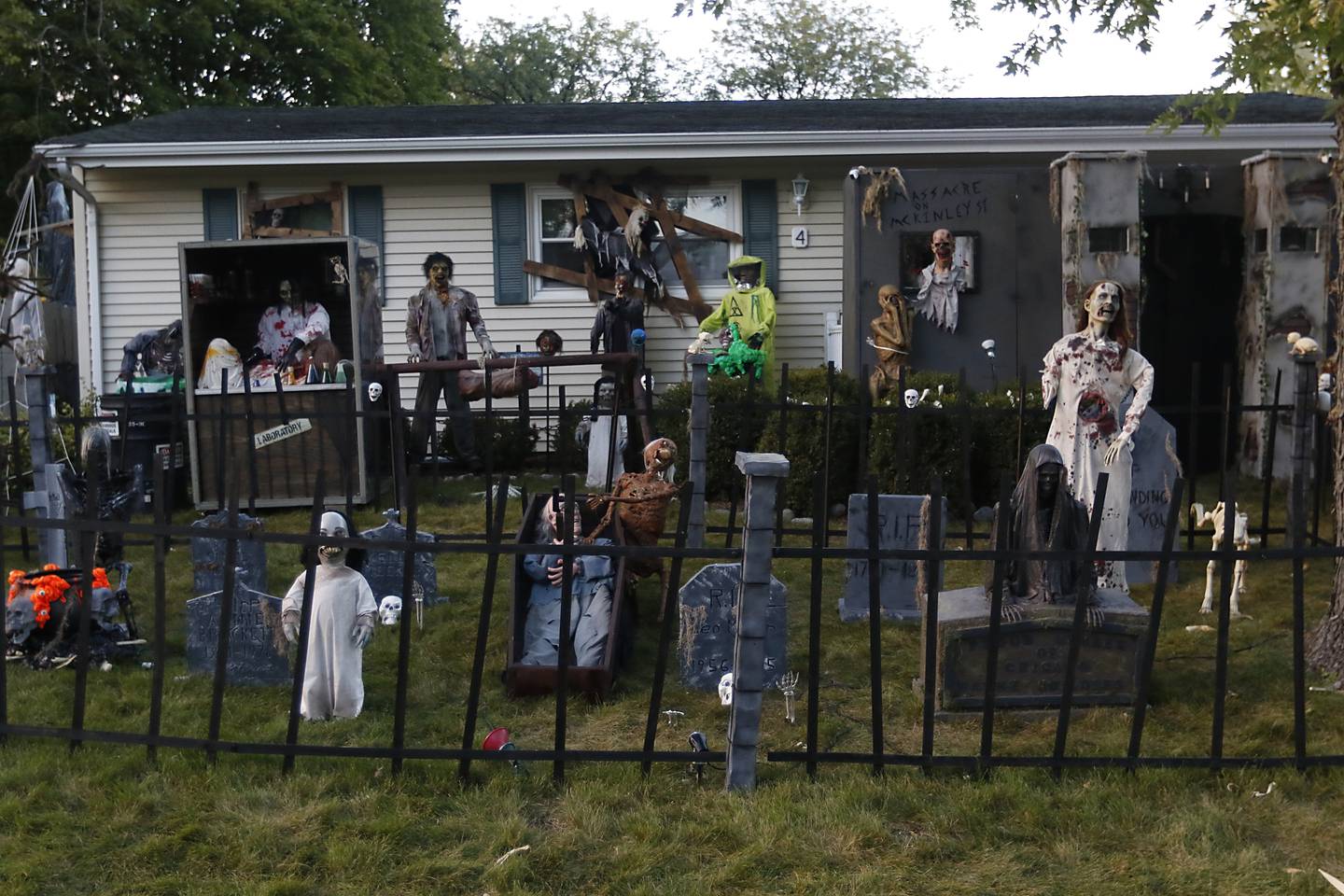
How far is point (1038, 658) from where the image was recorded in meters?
6.08

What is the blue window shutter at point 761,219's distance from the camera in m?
14.4

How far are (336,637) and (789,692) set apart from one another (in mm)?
1992

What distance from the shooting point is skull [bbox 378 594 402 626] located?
7.80 m

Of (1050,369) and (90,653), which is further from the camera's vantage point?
(1050,369)

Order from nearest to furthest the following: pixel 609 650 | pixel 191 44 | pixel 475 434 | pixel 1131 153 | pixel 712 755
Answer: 1. pixel 712 755
2. pixel 609 650
3. pixel 1131 153
4. pixel 475 434
5. pixel 191 44

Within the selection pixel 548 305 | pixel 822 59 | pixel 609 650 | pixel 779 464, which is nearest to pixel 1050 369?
pixel 609 650

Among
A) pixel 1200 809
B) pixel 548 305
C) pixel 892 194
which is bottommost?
pixel 1200 809

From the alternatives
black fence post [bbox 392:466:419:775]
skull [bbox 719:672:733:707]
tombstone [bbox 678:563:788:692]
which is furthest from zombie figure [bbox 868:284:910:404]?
black fence post [bbox 392:466:419:775]

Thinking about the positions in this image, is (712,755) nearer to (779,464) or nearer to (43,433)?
(779,464)

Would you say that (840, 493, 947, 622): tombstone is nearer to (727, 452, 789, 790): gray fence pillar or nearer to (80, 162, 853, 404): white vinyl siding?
(727, 452, 789, 790): gray fence pillar

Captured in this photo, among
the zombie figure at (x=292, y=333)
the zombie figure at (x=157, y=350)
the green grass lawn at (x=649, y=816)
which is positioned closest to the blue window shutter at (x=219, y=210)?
the zombie figure at (x=157, y=350)

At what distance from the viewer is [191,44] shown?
25094 millimetres

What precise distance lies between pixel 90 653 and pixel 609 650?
2.65 m

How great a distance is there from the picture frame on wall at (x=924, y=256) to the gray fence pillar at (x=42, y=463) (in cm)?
745
